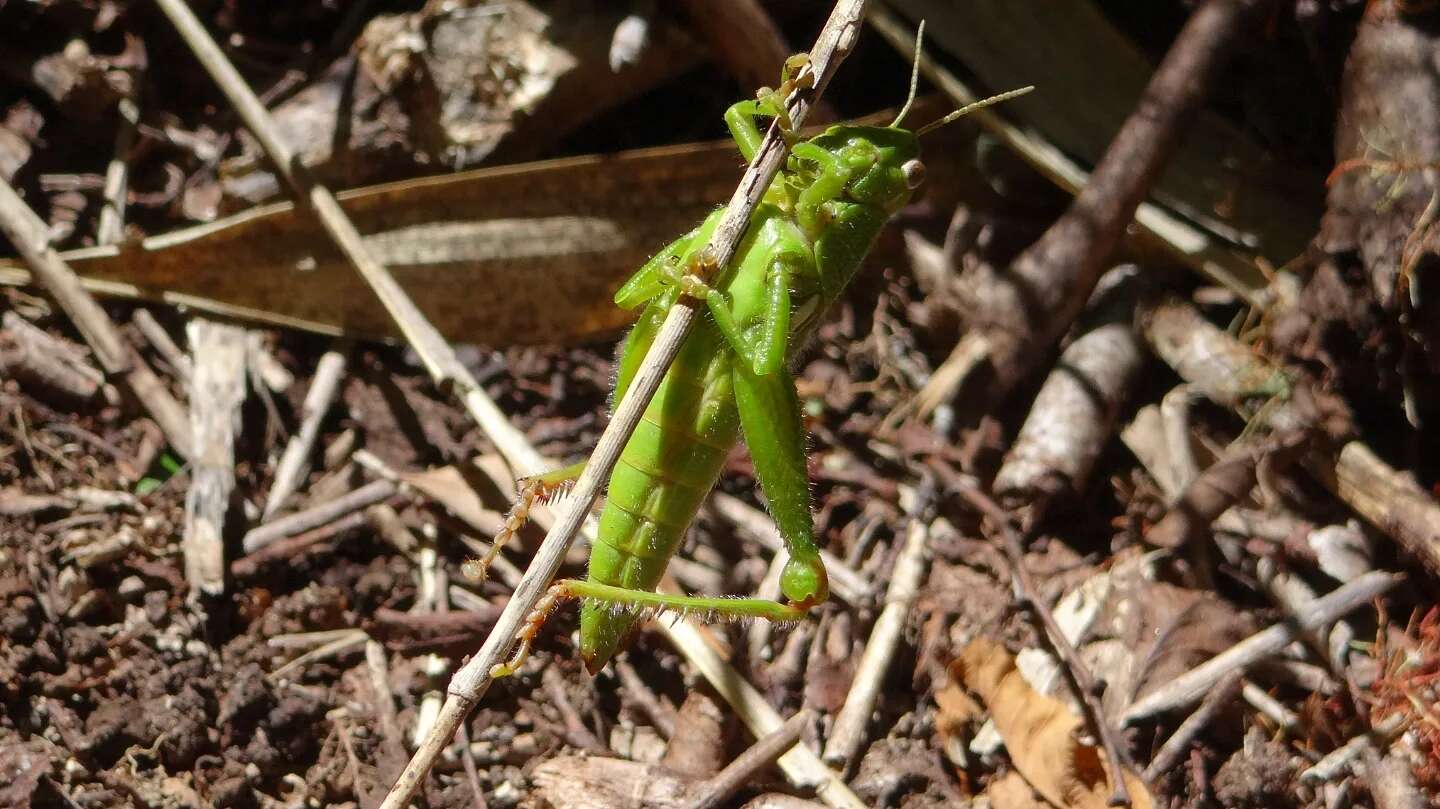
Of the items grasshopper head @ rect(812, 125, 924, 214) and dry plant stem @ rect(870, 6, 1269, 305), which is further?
dry plant stem @ rect(870, 6, 1269, 305)

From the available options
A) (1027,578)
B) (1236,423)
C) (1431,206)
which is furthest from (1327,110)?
(1027,578)

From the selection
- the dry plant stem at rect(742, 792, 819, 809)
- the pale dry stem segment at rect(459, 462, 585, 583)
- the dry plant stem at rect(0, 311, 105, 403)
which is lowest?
the dry plant stem at rect(742, 792, 819, 809)

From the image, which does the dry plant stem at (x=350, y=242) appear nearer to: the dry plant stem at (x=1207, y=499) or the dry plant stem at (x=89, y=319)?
the dry plant stem at (x=89, y=319)

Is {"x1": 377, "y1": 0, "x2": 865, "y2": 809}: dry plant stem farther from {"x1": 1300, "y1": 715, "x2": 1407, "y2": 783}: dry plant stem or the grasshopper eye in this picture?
{"x1": 1300, "y1": 715, "x2": 1407, "y2": 783}: dry plant stem

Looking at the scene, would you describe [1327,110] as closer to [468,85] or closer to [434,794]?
[468,85]

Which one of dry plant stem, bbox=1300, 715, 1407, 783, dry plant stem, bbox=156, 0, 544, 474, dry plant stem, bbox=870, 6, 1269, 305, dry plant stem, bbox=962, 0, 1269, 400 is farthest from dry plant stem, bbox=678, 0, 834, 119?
dry plant stem, bbox=1300, 715, 1407, 783

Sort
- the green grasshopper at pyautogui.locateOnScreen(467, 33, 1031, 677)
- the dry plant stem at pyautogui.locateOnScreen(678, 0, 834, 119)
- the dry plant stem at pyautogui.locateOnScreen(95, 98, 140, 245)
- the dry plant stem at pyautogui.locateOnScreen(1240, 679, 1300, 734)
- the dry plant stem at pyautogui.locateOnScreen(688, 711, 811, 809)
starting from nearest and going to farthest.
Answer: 1. the green grasshopper at pyautogui.locateOnScreen(467, 33, 1031, 677)
2. the dry plant stem at pyautogui.locateOnScreen(688, 711, 811, 809)
3. the dry plant stem at pyautogui.locateOnScreen(1240, 679, 1300, 734)
4. the dry plant stem at pyautogui.locateOnScreen(678, 0, 834, 119)
5. the dry plant stem at pyautogui.locateOnScreen(95, 98, 140, 245)

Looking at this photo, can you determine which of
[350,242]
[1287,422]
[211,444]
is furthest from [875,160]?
[211,444]
